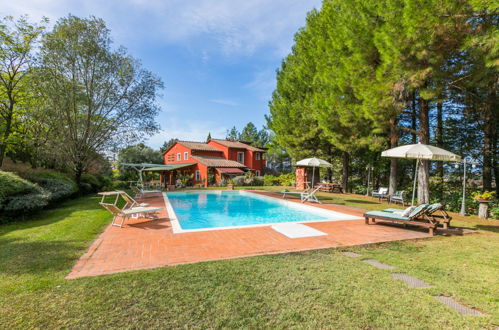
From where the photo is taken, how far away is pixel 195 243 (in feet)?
21.0

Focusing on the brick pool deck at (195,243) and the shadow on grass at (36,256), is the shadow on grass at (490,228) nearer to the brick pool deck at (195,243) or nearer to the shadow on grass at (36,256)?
the brick pool deck at (195,243)

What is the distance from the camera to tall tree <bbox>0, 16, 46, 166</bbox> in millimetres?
14492

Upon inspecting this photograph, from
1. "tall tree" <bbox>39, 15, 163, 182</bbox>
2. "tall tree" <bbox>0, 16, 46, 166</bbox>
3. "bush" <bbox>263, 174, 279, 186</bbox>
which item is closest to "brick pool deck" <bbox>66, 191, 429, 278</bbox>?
"tall tree" <bbox>39, 15, 163, 182</bbox>

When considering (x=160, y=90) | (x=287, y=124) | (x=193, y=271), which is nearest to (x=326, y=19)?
(x=287, y=124)

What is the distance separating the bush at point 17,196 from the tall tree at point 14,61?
7.12 m

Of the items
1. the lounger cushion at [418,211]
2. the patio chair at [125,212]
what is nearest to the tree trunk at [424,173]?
the lounger cushion at [418,211]

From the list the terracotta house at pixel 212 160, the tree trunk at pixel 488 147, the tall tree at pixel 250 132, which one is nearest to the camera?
the tree trunk at pixel 488 147

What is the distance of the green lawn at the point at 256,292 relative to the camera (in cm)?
296

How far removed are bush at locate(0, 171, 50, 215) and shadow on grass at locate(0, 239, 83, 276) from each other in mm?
3232

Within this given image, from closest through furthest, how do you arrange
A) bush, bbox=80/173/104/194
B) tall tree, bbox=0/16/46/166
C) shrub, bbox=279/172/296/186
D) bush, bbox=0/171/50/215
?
bush, bbox=0/171/50/215 < tall tree, bbox=0/16/46/166 < bush, bbox=80/173/104/194 < shrub, bbox=279/172/296/186

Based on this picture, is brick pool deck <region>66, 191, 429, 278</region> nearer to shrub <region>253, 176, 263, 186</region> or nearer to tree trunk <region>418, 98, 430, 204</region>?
tree trunk <region>418, 98, 430, 204</region>

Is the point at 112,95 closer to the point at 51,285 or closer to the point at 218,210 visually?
the point at 218,210

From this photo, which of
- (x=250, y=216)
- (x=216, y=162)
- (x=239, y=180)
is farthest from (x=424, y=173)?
(x=216, y=162)

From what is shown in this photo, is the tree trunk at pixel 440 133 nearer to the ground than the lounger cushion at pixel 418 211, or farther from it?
farther from it
